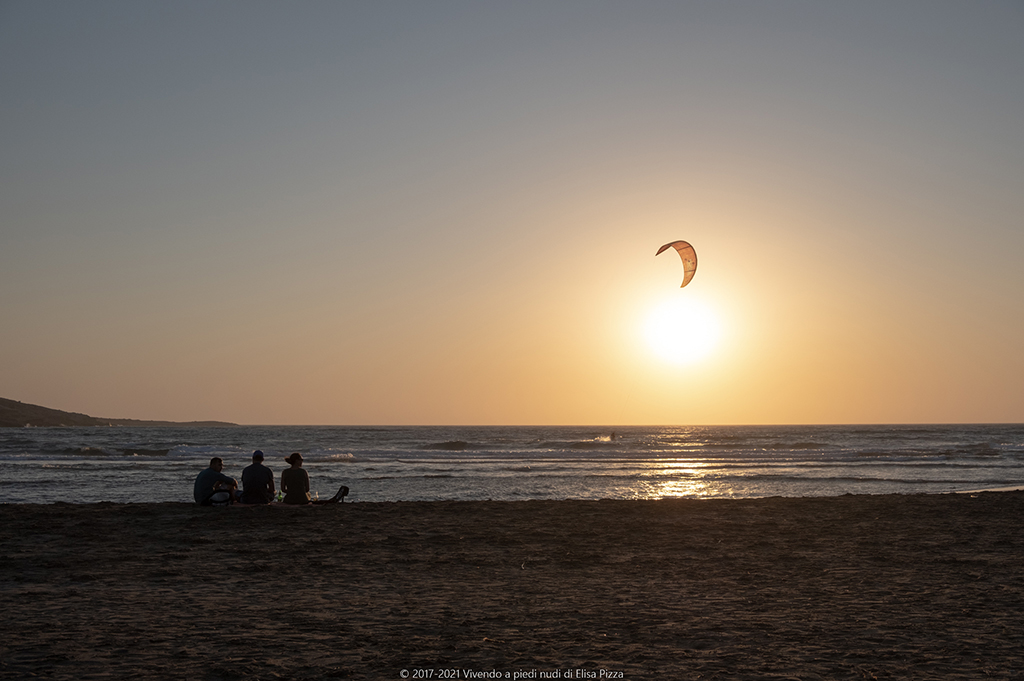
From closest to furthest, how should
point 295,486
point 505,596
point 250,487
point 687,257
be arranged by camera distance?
point 505,596 < point 250,487 < point 295,486 < point 687,257

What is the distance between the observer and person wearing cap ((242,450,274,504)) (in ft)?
40.5

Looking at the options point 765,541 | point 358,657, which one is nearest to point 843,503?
point 765,541

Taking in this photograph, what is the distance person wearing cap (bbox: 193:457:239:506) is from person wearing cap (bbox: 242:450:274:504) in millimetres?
194


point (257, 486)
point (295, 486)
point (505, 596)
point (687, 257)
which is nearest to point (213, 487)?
point (257, 486)

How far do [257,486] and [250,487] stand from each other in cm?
11

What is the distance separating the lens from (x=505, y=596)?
6504 mm

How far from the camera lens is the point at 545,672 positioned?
449 centimetres

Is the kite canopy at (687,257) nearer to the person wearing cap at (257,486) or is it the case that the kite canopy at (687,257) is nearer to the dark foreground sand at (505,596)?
the dark foreground sand at (505,596)

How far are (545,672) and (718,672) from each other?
953 millimetres

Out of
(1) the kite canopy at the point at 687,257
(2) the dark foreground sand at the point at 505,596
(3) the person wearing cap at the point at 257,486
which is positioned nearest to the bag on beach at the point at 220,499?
(3) the person wearing cap at the point at 257,486

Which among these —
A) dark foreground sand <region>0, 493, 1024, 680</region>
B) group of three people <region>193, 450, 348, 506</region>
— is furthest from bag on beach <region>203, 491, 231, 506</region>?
dark foreground sand <region>0, 493, 1024, 680</region>

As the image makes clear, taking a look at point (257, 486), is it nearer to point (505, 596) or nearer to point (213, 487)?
point (213, 487)

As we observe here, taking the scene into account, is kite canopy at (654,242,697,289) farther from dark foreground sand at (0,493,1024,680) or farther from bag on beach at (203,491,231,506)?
bag on beach at (203,491,231,506)

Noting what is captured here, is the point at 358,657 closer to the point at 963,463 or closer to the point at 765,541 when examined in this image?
the point at 765,541
